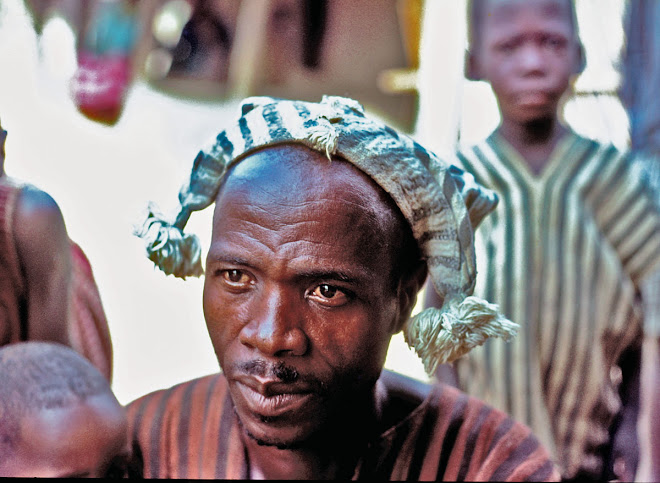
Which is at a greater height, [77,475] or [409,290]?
[409,290]

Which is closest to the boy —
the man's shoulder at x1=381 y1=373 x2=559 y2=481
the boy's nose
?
the boy's nose

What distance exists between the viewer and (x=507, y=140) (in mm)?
1569

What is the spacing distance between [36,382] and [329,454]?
49cm

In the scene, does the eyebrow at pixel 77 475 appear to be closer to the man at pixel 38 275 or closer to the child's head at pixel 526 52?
the man at pixel 38 275

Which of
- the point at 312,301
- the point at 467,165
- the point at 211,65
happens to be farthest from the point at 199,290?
the point at 467,165

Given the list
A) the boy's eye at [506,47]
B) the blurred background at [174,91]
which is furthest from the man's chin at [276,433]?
the boy's eye at [506,47]

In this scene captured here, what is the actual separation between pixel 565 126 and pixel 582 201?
0.53ft

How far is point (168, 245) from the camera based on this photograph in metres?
1.17

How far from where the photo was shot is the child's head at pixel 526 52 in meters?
1.52

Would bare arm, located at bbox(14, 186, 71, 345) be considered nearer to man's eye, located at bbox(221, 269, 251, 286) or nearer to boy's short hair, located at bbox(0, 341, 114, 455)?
boy's short hair, located at bbox(0, 341, 114, 455)

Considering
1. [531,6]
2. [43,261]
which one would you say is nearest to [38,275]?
[43,261]

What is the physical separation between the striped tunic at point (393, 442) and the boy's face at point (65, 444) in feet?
0.25

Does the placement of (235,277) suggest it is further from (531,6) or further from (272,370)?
(531,6)

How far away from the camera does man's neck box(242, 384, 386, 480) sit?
122cm
